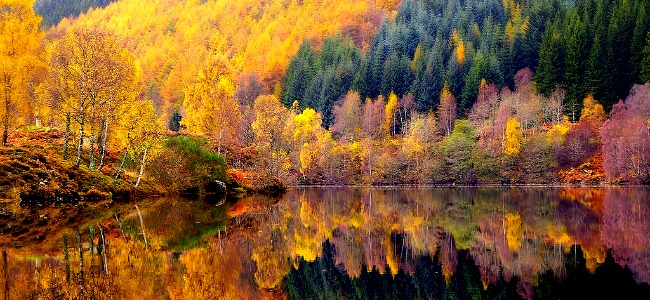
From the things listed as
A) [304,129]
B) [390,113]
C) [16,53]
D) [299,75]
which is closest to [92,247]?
[16,53]

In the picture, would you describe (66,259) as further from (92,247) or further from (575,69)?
(575,69)

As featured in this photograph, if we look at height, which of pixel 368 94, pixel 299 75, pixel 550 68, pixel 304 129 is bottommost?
pixel 304 129

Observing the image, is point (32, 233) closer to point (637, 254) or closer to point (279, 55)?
point (637, 254)

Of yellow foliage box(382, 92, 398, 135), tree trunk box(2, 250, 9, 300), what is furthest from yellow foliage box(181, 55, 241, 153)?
yellow foliage box(382, 92, 398, 135)

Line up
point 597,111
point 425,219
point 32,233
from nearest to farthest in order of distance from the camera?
point 32,233 < point 425,219 < point 597,111

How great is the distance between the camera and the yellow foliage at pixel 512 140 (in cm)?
8969

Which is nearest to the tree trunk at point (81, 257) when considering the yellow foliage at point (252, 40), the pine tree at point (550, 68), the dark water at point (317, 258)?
the dark water at point (317, 258)

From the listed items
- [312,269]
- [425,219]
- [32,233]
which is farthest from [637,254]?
[32,233]

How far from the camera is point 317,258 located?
612 inches

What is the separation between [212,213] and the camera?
1092 inches

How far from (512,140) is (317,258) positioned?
263 ft

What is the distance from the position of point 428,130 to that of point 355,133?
59.0 feet

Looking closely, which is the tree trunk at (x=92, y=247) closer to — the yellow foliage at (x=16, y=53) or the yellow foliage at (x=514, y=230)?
the yellow foliage at (x=514, y=230)

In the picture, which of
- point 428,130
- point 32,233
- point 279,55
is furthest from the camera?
point 279,55
